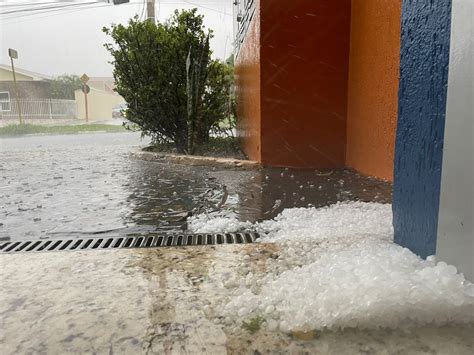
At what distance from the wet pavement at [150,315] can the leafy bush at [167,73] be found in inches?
Result: 189

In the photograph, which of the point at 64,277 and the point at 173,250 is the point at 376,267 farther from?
the point at 64,277

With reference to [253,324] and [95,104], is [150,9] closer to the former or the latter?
[253,324]

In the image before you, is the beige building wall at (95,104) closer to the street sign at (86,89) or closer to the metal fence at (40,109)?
the metal fence at (40,109)

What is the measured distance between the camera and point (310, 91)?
4.44 m

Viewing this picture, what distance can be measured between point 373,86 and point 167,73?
11.8 feet

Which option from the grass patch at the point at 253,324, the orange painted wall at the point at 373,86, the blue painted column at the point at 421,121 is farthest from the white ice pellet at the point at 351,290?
the orange painted wall at the point at 373,86

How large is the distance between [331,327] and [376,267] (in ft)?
1.10

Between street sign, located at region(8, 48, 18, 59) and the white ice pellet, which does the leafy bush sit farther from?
street sign, located at region(8, 48, 18, 59)

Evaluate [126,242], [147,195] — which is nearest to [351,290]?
[126,242]

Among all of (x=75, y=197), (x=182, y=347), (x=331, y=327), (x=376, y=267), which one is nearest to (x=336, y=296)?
(x=331, y=327)

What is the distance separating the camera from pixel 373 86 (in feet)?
12.1

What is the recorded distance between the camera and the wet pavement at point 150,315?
1.02 metres

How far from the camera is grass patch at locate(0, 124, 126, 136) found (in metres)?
15.9

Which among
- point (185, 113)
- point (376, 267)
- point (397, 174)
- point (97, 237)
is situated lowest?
point (97, 237)
